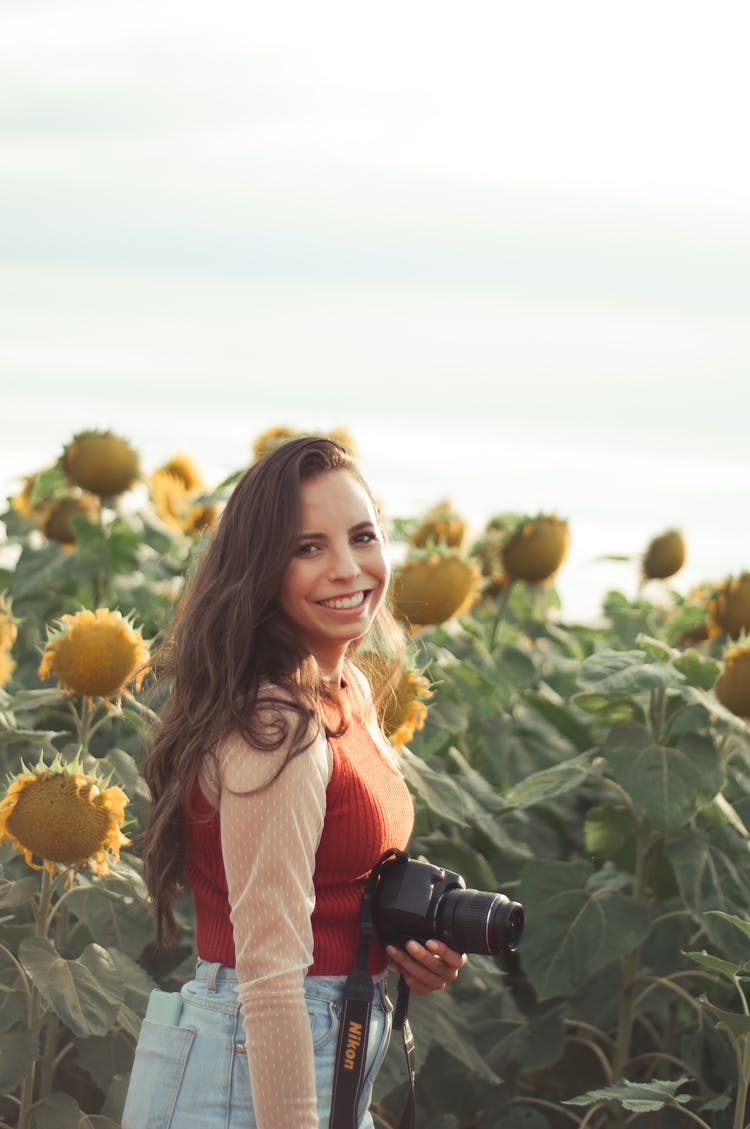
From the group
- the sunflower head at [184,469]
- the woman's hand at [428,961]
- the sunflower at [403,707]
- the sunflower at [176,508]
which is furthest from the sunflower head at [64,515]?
the woman's hand at [428,961]

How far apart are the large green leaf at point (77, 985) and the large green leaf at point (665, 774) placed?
1.12 metres

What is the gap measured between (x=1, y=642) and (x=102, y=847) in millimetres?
976

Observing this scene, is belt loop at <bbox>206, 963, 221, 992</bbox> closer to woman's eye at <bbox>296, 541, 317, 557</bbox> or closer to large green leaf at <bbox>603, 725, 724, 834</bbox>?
woman's eye at <bbox>296, 541, 317, 557</bbox>

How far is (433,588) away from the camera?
Answer: 3832mm

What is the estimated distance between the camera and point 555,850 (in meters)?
4.04

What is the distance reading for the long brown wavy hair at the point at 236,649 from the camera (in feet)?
7.13

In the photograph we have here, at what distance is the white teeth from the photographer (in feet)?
7.37

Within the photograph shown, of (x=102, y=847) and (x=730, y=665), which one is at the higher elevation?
(x=730, y=665)

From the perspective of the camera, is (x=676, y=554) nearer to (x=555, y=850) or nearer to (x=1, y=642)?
(x=555, y=850)

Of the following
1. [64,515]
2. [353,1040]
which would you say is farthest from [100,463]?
[353,1040]

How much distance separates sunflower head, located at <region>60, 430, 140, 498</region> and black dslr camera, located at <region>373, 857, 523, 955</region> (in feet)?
7.74

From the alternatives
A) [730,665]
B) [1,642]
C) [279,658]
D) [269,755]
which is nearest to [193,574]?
[279,658]

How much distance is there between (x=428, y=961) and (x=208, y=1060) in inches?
13.2

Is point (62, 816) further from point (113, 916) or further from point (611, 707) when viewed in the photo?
point (611, 707)
